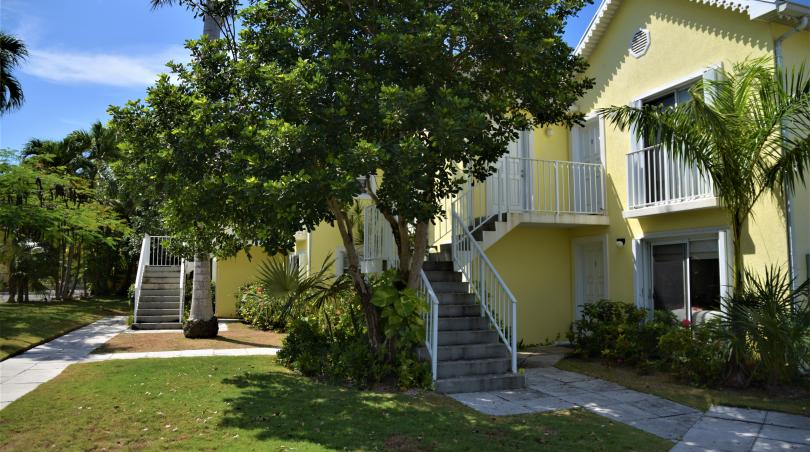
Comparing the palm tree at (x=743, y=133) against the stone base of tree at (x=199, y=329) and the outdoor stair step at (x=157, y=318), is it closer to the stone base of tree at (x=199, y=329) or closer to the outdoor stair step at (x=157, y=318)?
the stone base of tree at (x=199, y=329)

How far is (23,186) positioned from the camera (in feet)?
49.1

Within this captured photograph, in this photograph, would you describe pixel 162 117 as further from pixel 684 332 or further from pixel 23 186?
pixel 23 186

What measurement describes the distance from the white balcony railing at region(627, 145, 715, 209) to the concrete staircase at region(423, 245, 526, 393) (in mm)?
3567

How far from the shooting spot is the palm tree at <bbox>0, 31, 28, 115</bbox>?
19.8 meters

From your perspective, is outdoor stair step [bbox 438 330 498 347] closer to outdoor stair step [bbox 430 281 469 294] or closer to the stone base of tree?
outdoor stair step [bbox 430 281 469 294]

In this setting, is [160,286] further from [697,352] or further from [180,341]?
[697,352]

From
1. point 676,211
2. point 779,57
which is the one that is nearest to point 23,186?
point 676,211

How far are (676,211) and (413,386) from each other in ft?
17.0

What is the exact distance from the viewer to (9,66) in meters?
20.1

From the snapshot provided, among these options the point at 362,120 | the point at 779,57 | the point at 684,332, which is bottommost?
the point at 684,332

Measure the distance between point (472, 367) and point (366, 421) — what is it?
7.67 feet

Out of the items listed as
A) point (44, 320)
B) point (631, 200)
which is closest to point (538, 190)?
point (631, 200)

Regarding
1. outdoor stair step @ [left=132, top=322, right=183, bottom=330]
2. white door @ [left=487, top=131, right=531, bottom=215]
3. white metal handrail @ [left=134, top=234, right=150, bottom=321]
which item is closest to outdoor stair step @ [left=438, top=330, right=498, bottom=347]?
white door @ [left=487, top=131, right=531, bottom=215]

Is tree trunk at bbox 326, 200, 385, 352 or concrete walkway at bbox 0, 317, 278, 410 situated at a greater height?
tree trunk at bbox 326, 200, 385, 352
